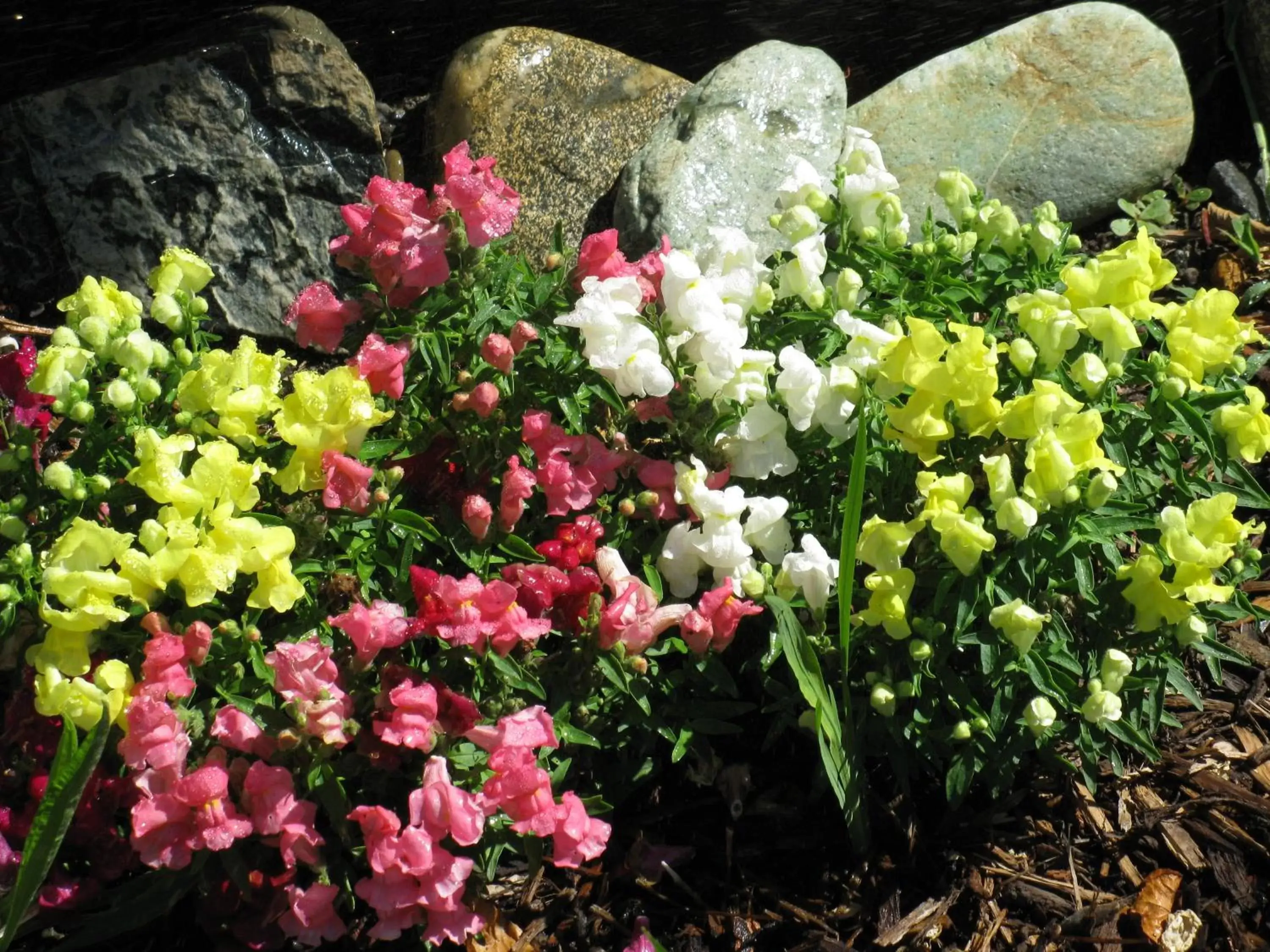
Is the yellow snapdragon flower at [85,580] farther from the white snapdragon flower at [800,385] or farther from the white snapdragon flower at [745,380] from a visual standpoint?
the white snapdragon flower at [800,385]

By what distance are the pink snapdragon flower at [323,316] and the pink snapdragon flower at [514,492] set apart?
1.72ft

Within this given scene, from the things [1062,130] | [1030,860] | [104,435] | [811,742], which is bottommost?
[1030,860]

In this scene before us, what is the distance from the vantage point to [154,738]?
234 centimetres

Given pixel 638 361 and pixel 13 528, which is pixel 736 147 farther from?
pixel 13 528

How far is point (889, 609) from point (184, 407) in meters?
1.60

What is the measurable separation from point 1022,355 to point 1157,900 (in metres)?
1.37

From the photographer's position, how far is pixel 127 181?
15.4 ft

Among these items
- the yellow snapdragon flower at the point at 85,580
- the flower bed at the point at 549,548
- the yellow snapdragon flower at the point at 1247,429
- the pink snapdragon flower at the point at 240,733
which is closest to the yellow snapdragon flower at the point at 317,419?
the flower bed at the point at 549,548

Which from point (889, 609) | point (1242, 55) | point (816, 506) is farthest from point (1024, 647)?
point (1242, 55)

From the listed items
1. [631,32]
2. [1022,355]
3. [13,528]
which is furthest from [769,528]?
[631,32]

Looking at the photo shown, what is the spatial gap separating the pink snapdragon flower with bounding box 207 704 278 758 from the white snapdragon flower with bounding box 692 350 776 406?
1211 millimetres

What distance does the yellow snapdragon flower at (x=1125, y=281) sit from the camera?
2.71m

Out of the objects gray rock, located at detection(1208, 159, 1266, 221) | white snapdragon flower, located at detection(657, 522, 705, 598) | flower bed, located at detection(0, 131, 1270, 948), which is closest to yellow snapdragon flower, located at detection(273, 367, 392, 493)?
flower bed, located at detection(0, 131, 1270, 948)

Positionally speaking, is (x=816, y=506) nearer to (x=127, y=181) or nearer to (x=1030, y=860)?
(x=1030, y=860)
